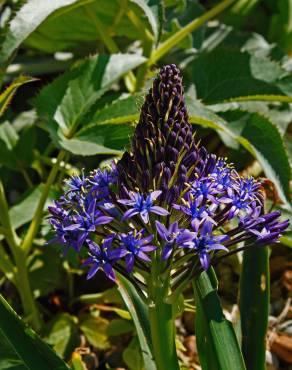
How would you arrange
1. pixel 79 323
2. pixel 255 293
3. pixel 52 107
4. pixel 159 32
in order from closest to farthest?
pixel 255 293 < pixel 159 32 < pixel 52 107 < pixel 79 323

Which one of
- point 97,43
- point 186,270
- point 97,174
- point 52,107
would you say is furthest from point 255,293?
point 97,43

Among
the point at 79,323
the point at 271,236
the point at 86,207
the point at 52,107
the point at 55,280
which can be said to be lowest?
the point at 79,323

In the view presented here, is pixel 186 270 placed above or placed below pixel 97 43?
below

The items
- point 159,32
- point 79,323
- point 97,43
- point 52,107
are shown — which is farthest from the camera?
point 97,43

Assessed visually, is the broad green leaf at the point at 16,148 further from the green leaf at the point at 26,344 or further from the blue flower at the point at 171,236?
the blue flower at the point at 171,236

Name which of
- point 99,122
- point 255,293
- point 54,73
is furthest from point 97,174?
point 54,73

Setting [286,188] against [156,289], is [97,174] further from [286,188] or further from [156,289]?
[286,188]

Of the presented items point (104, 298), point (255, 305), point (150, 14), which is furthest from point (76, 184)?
point (104, 298)

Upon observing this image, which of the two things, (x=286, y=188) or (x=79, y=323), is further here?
(x=79, y=323)
